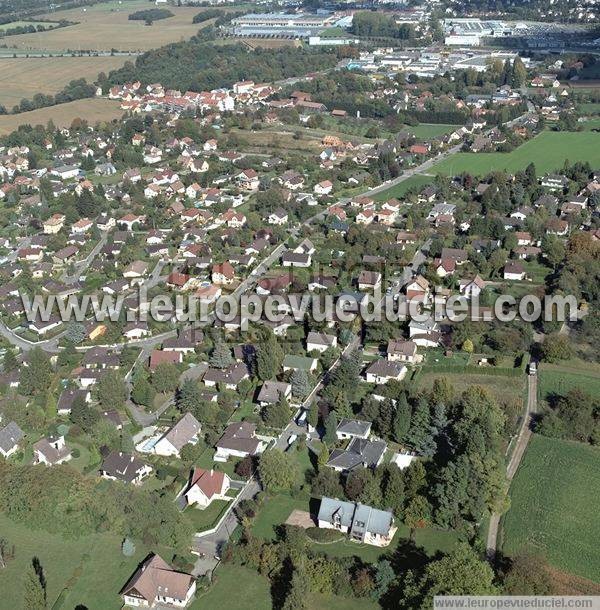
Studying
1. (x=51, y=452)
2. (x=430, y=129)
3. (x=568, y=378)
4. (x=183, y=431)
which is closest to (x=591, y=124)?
(x=430, y=129)

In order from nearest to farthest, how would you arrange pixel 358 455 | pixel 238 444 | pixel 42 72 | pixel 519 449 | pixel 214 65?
pixel 358 455, pixel 519 449, pixel 238 444, pixel 214 65, pixel 42 72

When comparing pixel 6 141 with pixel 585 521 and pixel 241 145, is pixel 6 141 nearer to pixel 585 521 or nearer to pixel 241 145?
pixel 241 145

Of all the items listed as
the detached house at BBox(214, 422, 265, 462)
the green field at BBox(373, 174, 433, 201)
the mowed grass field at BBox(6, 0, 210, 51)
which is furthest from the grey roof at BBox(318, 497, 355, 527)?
the mowed grass field at BBox(6, 0, 210, 51)

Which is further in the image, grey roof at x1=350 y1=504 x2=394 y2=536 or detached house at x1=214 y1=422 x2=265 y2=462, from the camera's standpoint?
detached house at x1=214 y1=422 x2=265 y2=462

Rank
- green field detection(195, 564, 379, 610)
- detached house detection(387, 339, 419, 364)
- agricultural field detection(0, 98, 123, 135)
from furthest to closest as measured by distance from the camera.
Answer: agricultural field detection(0, 98, 123, 135) → detached house detection(387, 339, 419, 364) → green field detection(195, 564, 379, 610)

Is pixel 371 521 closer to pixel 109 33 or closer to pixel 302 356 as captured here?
pixel 302 356

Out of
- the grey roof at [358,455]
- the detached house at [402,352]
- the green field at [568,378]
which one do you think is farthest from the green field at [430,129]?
the grey roof at [358,455]

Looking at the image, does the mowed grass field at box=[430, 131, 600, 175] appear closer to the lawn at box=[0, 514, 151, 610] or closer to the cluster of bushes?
the lawn at box=[0, 514, 151, 610]
